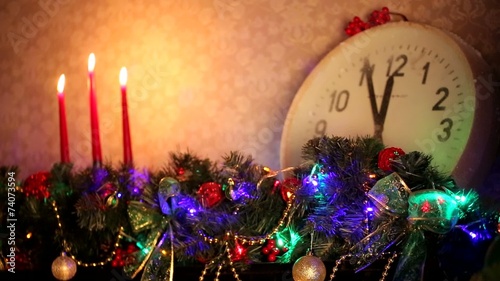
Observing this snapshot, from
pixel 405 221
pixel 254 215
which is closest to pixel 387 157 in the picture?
pixel 405 221

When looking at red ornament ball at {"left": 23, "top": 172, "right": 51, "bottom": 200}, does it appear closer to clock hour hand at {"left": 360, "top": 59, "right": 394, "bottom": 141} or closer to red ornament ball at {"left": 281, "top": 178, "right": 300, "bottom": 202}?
red ornament ball at {"left": 281, "top": 178, "right": 300, "bottom": 202}

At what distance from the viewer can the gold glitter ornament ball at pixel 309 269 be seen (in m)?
0.86

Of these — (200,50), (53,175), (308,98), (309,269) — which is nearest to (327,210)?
(309,269)

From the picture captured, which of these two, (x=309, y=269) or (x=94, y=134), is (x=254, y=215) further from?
(x=94, y=134)

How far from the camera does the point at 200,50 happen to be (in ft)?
4.75

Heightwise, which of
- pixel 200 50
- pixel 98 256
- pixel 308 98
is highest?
pixel 200 50

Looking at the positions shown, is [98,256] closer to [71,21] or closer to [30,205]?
[30,205]

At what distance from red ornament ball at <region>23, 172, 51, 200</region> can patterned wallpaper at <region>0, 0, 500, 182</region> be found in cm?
27

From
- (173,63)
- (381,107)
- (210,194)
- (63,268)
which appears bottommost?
(63,268)

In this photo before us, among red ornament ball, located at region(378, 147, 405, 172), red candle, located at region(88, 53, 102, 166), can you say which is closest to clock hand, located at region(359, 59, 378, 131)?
red ornament ball, located at region(378, 147, 405, 172)

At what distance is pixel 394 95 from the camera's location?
1163 millimetres

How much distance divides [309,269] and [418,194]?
171 millimetres

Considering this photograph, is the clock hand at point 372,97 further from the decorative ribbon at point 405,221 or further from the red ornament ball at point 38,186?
the red ornament ball at point 38,186

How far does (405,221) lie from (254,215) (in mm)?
228
